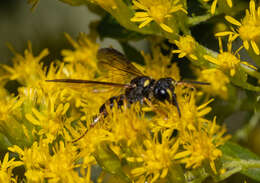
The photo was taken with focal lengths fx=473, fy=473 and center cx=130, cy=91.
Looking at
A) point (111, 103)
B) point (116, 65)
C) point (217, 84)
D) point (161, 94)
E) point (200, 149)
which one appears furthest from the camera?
point (217, 84)

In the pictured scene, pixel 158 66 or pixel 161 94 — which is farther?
pixel 158 66

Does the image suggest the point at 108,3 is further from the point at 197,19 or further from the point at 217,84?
the point at 217,84

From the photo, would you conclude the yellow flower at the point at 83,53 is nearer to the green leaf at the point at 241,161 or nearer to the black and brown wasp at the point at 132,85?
the black and brown wasp at the point at 132,85

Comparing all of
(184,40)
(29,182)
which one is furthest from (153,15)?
(29,182)

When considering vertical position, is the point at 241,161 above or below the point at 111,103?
below

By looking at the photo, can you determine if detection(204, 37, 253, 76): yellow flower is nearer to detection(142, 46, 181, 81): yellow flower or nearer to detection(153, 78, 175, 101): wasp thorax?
detection(153, 78, 175, 101): wasp thorax

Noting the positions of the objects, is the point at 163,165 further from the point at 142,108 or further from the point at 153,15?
the point at 153,15

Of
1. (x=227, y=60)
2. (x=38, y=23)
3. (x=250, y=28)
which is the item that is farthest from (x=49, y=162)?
(x=38, y=23)
